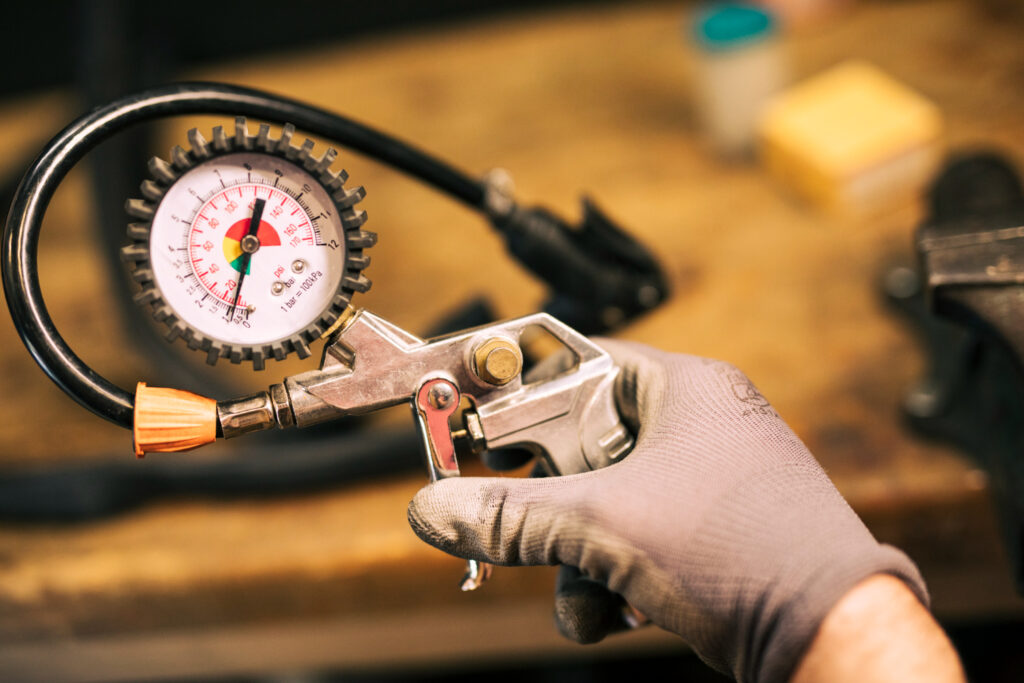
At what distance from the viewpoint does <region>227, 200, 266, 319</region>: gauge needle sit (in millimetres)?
435

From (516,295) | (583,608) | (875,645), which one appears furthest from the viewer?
(516,295)

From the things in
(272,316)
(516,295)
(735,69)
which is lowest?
(516,295)

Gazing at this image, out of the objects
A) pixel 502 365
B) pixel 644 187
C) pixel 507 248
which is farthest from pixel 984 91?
pixel 502 365

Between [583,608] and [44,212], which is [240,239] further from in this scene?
[583,608]

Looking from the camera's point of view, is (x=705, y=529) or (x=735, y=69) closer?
(x=705, y=529)

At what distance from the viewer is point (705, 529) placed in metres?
0.45

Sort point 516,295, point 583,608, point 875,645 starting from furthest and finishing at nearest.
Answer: point 516,295 < point 583,608 < point 875,645

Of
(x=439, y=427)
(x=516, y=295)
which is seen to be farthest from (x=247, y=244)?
(x=516, y=295)

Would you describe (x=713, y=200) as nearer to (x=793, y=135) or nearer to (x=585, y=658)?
(x=793, y=135)

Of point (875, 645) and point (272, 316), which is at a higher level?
point (272, 316)

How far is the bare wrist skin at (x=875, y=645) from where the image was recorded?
0.41m

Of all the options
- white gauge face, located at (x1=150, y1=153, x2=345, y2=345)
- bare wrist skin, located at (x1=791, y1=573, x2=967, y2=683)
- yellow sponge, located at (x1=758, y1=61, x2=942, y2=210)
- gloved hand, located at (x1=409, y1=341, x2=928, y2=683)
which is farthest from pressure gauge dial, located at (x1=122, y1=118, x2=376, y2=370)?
yellow sponge, located at (x1=758, y1=61, x2=942, y2=210)

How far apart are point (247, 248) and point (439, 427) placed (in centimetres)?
12

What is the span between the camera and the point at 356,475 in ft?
2.76
